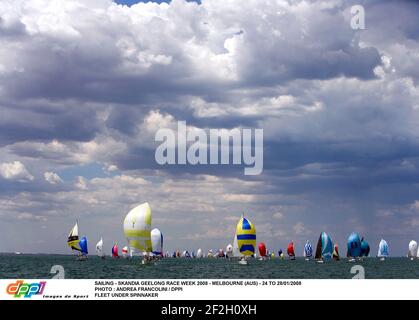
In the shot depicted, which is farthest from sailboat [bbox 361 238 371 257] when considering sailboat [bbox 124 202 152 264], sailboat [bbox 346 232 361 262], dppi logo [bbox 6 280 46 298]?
dppi logo [bbox 6 280 46 298]

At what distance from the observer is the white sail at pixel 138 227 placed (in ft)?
274

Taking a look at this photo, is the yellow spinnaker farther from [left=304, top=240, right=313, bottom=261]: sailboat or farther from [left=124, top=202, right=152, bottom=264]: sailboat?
[left=304, top=240, right=313, bottom=261]: sailboat

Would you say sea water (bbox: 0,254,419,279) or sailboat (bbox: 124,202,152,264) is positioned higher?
sailboat (bbox: 124,202,152,264)

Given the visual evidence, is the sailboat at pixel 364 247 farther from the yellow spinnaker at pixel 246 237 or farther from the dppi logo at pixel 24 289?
the dppi logo at pixel 24 289

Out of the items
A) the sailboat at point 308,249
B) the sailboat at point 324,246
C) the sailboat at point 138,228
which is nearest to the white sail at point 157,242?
the sailboat at point 138,228

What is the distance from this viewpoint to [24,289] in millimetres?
19406

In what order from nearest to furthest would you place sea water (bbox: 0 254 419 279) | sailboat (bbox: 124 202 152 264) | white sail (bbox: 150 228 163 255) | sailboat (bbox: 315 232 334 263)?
1. sailboat (bbox: 124 202 152 264)
2. sea water (bbox: 0 254 419 279)
3. white sail (bbox: 150 228 163 255)
4. sailboat (bbox: 315 232 334 263)

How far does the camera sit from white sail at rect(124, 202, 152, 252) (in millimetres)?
83562

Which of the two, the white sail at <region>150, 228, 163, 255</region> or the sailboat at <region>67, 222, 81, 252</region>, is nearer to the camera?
the white sail at <region>150, 228, 163, 255</region>
